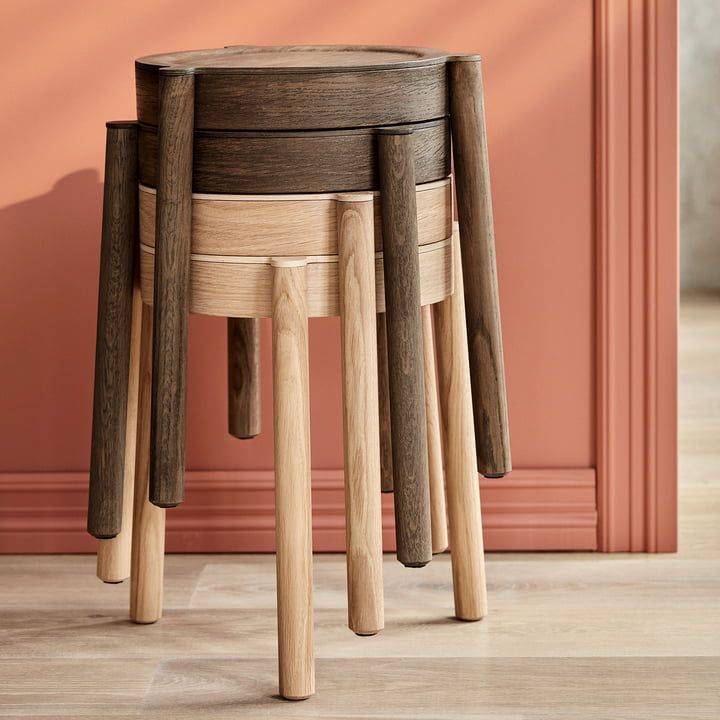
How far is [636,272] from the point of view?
60.9 inches

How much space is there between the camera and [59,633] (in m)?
1.37

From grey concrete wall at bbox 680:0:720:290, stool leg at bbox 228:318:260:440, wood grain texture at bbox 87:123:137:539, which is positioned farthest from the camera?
grey concrete wall at bbox 680:0:720:290

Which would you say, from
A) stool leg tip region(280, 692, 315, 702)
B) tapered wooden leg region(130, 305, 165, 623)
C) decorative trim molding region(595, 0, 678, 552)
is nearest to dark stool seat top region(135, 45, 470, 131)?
tapered wooden leg region(130, 305, 165, 623)

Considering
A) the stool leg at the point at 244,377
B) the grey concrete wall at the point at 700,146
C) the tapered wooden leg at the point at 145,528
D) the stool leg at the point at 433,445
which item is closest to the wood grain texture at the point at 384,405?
the stool leg at the point at 433,445

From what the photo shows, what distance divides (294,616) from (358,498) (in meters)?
0.13

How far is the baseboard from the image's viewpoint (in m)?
1.60

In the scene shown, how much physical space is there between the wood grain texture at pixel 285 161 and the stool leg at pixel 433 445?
0.90 ft

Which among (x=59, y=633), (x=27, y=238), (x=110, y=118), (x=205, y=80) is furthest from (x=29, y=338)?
(x=205, y=80)

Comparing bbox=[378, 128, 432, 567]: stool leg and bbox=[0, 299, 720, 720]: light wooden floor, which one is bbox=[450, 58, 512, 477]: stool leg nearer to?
bbox=[378, 128, 432, 567]: stool leg

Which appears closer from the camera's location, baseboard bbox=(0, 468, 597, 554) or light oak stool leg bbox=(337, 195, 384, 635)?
light oak stool leg bbox=(337, 195, 384, 635)

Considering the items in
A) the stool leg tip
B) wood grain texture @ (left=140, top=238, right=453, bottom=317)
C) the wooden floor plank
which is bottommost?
the wooden floor plank

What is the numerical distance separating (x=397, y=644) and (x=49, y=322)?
617 millimetres

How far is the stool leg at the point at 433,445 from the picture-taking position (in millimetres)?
1416

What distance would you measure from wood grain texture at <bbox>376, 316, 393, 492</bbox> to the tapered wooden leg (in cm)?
27
